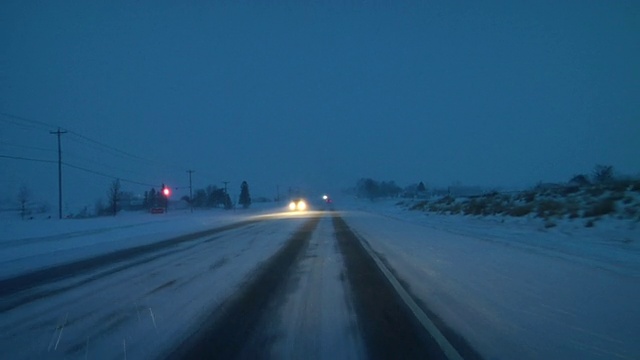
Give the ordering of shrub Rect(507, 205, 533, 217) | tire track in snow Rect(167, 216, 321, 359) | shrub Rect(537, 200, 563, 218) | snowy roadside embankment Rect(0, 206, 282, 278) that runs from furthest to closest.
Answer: shrub Rect(507, 205, 533, 217) < shrub Rect(537, 200, 563, 218) < snowy roadside embankment Rect(0, 206, 282, 278) < tire track in snow Rect(167, 216, 321, 359)

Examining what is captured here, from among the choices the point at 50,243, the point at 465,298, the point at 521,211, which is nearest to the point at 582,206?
the point at 521,211

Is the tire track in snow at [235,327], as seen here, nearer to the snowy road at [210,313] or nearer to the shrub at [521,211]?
the snowy road at [210,313]

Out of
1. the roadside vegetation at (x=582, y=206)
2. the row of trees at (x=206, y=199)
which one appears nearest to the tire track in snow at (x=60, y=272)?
the roadside vegetation at (x=582, y=206)

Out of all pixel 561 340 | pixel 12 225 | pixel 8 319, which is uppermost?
pixel 12 225

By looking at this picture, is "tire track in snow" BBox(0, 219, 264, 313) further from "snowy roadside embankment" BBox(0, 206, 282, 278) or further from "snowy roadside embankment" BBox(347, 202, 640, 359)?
"snowy roadside embankment" BBox(347, 202, 640, 359)

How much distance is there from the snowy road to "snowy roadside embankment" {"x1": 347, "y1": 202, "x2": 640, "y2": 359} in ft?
2.38

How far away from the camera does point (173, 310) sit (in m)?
8.45

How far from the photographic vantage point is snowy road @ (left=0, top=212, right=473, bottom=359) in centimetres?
629

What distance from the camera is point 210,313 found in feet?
26.9

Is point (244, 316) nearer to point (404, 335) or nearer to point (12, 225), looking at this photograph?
point (404, 335)

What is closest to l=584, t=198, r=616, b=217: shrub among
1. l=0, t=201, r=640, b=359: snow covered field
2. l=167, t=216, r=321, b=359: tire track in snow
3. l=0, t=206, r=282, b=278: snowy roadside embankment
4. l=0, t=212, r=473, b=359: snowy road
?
l=0, t=201, r=640, b=359: snow covered field

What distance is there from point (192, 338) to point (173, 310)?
1.89 meters

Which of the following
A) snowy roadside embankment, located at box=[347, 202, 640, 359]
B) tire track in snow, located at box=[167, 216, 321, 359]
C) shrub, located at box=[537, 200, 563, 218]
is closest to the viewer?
tire track in snow, located at box=[167, 216, 321, 359]

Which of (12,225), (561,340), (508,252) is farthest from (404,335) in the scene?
(12,225)
